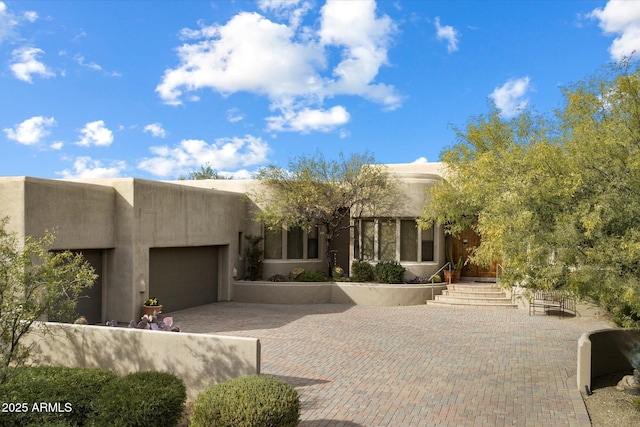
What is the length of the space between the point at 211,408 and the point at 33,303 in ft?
10.3

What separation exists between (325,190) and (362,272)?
369 centimetres

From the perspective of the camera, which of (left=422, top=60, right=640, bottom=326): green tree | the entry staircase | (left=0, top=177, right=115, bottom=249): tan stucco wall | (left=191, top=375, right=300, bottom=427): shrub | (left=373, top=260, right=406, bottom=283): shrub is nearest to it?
(left=191, top=375, right=300, bottom=427): shrub

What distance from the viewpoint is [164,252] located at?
17.8 meters

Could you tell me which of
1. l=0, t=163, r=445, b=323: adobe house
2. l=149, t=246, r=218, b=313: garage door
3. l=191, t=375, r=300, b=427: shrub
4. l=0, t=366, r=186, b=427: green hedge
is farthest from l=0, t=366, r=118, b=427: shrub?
l=149, t=246, r=218, b=313: garage door

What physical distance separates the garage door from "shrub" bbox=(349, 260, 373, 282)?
560cm

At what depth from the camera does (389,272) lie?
21031mm

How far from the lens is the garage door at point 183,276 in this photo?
17531 mm

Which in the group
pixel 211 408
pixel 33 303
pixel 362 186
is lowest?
pixel 211 408

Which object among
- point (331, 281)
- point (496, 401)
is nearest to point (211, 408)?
point (496, 401)

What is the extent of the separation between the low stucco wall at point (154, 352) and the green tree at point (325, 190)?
454 inches

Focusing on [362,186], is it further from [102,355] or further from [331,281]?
[102,355]

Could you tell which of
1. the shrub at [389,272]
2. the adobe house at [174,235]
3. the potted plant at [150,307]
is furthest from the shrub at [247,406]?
the shrub at [389,272]

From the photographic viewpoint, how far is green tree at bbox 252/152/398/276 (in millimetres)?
21406

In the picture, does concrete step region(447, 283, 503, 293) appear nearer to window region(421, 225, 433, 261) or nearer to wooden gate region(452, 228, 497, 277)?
window region(421, 225, 433, 261)
